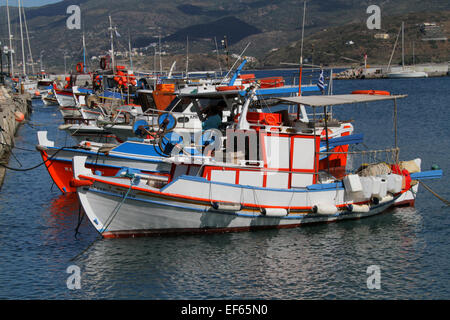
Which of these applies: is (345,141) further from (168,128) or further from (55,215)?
(55,215)

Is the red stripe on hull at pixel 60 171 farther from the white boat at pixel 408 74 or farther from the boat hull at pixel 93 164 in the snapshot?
the white boat at pixel 408 74

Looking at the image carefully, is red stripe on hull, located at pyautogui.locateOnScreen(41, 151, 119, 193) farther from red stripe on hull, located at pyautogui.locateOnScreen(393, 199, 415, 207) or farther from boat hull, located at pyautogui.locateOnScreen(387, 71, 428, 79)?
boat hull, located at pyautogui.locateOnScreen(387, 71, 428, 79)

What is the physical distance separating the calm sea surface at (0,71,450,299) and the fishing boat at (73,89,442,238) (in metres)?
0.49

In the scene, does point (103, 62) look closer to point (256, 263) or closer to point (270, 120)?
point (270, 120)

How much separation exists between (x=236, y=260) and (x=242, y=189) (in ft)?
7.00

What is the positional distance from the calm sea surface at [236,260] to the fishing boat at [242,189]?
1.60 ft

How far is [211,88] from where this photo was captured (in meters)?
25.6

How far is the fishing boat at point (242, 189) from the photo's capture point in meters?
16.9

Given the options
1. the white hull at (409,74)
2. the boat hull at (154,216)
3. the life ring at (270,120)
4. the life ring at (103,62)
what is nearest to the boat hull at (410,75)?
the white hull at (409,74)

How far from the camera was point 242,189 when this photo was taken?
17.4 metres

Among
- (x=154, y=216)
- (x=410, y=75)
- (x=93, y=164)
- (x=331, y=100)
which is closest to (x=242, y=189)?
(x=154, y=216)

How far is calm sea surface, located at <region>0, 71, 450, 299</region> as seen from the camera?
47.9ft
